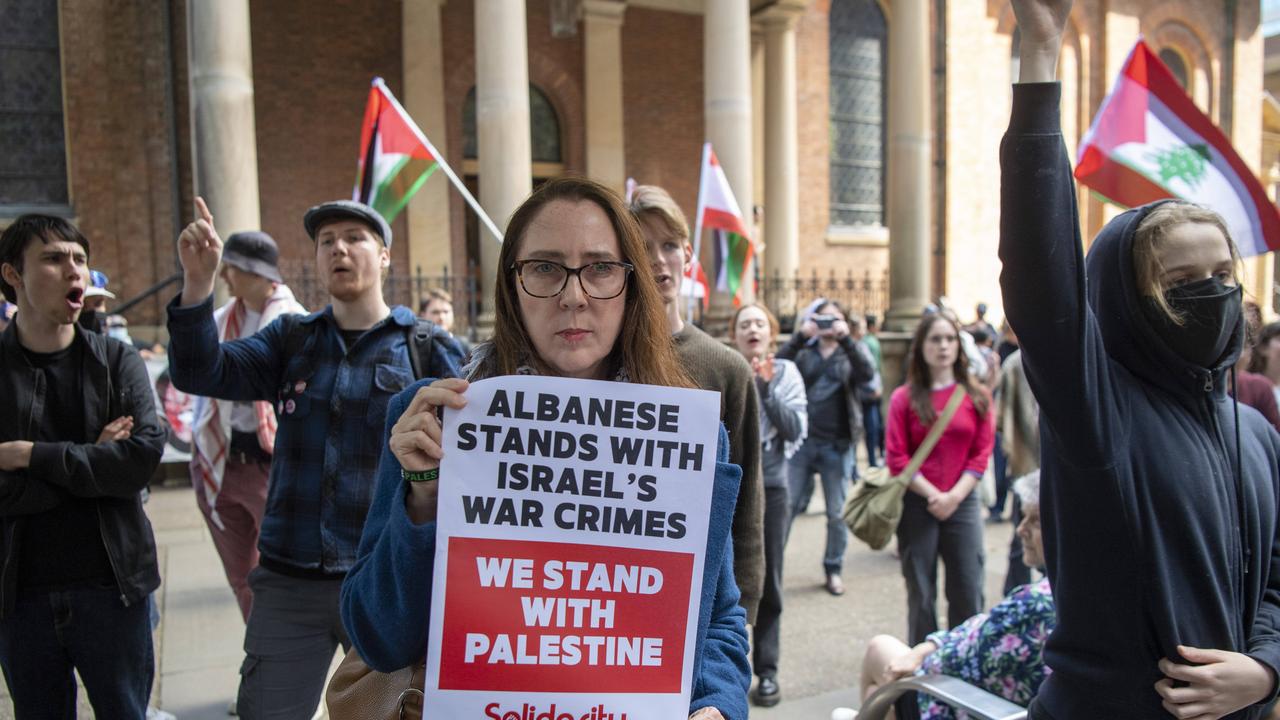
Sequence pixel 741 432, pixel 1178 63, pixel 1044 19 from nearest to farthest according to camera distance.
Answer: pixel 1044 19 → pixel 741 432 → pixel 1178 63

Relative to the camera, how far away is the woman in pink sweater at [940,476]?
464cm

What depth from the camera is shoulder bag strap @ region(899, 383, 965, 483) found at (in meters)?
4.84

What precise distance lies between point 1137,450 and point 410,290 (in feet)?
37.0

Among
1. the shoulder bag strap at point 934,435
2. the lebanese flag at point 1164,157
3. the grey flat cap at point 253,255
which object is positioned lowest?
the shoulder bag strap at point 934,435

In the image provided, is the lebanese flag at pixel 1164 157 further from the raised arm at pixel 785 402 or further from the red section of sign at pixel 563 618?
the red section of sign at pixel 563 618

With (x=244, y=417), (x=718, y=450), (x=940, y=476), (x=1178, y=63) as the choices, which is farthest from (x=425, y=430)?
(x=1178, y=63)

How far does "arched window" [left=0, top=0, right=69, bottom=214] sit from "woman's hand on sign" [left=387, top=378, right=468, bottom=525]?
1408 centimetres

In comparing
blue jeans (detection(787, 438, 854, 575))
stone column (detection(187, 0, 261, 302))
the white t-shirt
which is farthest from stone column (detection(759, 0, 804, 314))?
the white t-shirt

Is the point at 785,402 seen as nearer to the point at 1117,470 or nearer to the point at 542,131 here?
the point at 1117,470

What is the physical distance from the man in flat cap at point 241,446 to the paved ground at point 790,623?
0.86 meters

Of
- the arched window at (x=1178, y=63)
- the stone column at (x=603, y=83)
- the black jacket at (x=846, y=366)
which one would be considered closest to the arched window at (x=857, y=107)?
the stone column at (x=603, y=83)

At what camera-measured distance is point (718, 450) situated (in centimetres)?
164

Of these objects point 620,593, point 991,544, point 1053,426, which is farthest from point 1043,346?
point 991,544

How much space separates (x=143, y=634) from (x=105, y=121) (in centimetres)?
1242
